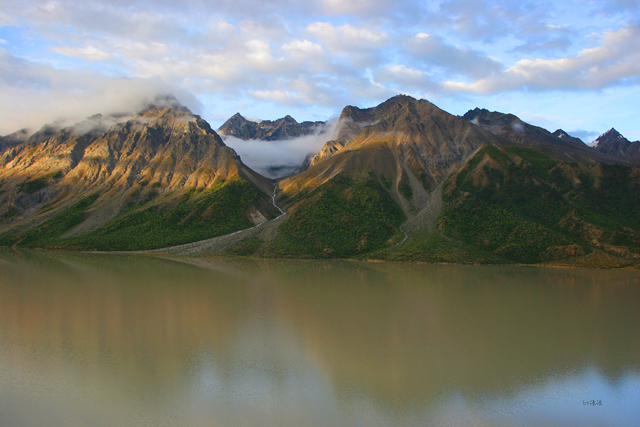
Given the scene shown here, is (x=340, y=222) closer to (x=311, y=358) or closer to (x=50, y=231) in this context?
(x=50, y=231)

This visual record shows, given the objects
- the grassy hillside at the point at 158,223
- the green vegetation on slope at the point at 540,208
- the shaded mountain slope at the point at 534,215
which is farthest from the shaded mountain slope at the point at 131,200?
the green vegetation on slope at the point at 540,208

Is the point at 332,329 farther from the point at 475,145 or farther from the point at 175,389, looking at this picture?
the point at 475,145

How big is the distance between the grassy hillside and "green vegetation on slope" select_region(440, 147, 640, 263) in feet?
226

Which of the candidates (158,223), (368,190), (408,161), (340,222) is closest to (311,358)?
(340,222)

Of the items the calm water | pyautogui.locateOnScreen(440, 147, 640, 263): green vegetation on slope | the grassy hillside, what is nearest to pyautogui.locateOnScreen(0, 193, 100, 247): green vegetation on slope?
the grassy hillside

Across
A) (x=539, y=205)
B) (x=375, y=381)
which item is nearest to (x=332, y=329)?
(x=375, y=381)

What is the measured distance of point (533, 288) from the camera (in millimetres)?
61406

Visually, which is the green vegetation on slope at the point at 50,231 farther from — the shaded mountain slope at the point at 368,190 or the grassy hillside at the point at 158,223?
the shaded mountain slope at the point at 368,190

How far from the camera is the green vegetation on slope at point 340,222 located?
116375 mm

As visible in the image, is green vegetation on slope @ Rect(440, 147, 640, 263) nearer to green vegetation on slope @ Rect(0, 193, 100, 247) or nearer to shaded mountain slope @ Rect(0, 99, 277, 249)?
shaded mountain slope @ Rect(0, 99, 277, 249)

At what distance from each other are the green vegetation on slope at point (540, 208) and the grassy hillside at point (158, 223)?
68.7 meters

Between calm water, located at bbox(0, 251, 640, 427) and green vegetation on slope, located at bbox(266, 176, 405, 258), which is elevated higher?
green vegetation on slope, located at bbox(266, 176, 405, 258)

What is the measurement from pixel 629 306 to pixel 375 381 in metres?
39.6

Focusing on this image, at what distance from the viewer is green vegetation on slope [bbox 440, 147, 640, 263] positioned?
106688mm
